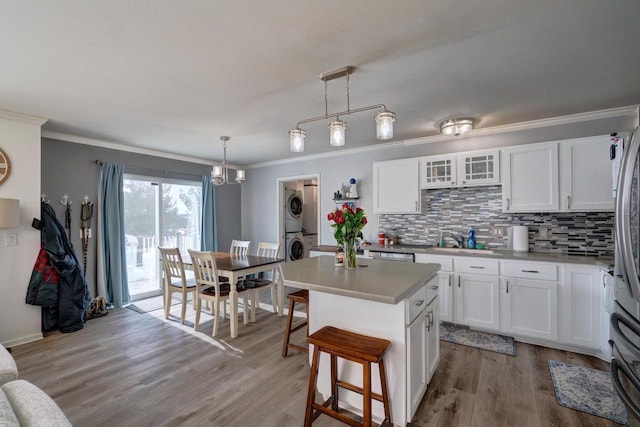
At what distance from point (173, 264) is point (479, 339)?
11.7ft

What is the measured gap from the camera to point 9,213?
2.77 meters

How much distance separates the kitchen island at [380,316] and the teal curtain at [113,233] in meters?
3.25

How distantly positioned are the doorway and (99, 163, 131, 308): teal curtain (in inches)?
98.6

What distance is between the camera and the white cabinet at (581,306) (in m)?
2.63

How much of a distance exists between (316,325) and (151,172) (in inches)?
159

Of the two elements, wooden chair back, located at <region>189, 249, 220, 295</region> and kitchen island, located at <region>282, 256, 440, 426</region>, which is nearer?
kitchen island, located at <region>282, 256, 440, 426</region>

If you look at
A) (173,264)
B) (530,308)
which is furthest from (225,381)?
(530,308)

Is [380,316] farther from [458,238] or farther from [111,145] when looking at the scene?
[111,145]

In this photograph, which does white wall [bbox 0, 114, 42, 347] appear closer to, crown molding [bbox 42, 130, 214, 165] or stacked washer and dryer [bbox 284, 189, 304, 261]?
crown molding [bbox 42, 130, 214, 165]

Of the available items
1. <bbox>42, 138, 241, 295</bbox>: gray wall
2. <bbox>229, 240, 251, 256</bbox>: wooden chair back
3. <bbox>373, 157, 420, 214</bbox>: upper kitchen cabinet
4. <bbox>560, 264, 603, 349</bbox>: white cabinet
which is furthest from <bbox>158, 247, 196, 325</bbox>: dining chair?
<bbox>560, 264, 603, 349</bbox>: white cabinet

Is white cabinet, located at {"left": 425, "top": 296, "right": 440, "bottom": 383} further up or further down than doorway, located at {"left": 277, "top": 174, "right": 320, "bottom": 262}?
further down

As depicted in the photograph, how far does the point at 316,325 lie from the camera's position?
2.06m

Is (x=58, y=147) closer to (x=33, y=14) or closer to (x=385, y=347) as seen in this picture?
(x=33, y=14)

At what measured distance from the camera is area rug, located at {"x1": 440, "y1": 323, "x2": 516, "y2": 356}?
9.41 feet
